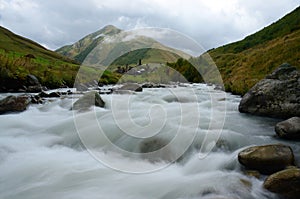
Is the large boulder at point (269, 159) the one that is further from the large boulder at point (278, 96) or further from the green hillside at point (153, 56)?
the green hillside at point (153, 56)

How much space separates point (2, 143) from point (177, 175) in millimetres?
4646

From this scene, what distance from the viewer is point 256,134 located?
6.64m

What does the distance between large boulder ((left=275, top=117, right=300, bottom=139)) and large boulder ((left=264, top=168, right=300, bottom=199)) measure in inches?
110

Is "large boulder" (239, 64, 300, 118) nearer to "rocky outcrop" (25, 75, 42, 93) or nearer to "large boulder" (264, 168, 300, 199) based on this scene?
"large boulder" (264, 168, 300, 199)

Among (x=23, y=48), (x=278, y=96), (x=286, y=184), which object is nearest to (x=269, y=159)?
(x=286, y=184)

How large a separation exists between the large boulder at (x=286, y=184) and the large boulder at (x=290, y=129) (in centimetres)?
279

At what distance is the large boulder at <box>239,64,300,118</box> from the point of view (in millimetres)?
7965

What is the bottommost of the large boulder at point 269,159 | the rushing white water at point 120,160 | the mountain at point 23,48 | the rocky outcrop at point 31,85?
the rushing white water at point 120,160

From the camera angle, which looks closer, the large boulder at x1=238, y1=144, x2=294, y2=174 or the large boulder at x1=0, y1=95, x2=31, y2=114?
the large boulder at x1=238, y1=144, x2=294, y2=174

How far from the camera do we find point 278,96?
827cm

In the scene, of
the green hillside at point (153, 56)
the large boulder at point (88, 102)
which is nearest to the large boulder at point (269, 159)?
the large boulder at point (88, 102)

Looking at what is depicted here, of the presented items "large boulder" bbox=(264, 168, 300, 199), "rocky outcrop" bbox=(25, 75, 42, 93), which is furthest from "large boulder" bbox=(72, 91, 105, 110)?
"large boulder" bbox=(264, 168, 300, 199)

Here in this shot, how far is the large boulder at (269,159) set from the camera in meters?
3.98

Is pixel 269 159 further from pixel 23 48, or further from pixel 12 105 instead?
pixel 23 48
